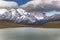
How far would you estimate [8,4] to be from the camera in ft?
4.09

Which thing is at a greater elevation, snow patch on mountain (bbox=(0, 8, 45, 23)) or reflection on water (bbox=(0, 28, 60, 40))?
snow patch on mountain (bbox=(0, 8, 45, 23))

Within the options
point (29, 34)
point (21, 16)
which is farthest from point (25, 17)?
point (29, 34)

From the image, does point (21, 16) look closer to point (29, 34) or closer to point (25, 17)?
point (25, 17)

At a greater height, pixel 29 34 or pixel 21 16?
pixel 21 16

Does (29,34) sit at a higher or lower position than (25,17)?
lower

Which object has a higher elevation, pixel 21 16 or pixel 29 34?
pixel 21 16

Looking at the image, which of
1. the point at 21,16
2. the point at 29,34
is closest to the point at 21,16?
the point at 21,16

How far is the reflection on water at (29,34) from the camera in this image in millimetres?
1237

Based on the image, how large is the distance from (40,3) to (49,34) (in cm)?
28

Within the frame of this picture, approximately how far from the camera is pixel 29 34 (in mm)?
1251

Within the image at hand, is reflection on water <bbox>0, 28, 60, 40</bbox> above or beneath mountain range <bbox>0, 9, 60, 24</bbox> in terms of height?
beneath

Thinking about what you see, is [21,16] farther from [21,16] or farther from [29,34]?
[29,34]

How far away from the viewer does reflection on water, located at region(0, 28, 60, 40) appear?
124cm

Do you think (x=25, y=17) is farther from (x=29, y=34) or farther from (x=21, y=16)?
(x=29, y=34)
